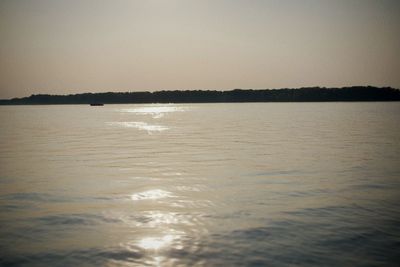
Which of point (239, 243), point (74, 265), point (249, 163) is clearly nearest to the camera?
point (74, 265)

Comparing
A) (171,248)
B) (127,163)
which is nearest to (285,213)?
(171,248)

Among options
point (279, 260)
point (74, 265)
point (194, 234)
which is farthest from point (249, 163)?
point (74, 265)

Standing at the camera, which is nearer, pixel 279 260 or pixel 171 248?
pixel 279 260

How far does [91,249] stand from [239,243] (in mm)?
3778

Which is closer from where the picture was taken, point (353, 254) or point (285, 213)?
point (353, 254)

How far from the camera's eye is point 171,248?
8.55 m

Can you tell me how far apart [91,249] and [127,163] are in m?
13.9

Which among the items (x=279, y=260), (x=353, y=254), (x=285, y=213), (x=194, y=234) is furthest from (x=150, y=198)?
(x=353, y=254)

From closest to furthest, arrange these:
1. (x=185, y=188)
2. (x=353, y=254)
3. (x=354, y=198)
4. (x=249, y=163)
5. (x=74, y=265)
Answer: (x=74, y=265) → (x=353, y=254) → (x=354, y=198) → (x=185, y=188) → (x=249, y=163)

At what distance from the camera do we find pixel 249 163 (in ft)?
71.7

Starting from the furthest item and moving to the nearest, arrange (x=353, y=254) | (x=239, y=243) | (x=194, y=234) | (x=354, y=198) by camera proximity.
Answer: (x=354, y=198) < (x=194, y=234) < (x=239, y=243) < (x=353, y=254)

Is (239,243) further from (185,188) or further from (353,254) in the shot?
(185,188)

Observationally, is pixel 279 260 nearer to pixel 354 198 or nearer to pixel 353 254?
pixel 353 254

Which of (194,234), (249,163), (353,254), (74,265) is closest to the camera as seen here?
(74,265)
